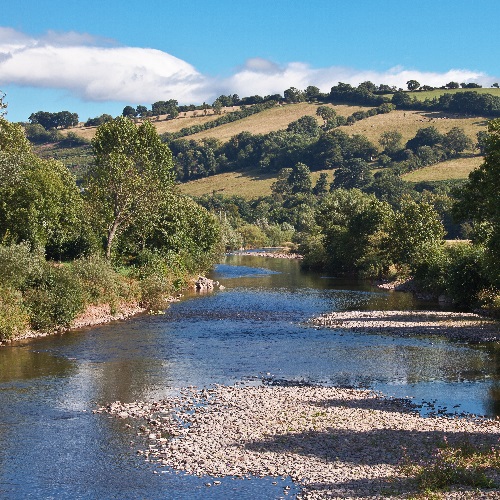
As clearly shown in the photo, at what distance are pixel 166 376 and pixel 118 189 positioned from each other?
39155 mm

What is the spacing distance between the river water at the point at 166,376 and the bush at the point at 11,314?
188cm

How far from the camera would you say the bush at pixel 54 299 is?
48938mm

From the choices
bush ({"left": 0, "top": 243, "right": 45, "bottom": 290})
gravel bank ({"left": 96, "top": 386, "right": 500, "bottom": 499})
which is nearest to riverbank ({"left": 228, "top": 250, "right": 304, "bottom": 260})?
bush ({"left": 0, "top": 243, "right": 45, "bottom": 290})

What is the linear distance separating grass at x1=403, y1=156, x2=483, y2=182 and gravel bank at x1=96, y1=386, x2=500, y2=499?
155m

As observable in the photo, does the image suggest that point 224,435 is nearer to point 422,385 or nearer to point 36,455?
point 36,455

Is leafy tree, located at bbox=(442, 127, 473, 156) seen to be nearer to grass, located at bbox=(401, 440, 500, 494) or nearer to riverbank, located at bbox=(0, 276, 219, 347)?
riverbank, located at bbox=(0, 276, 219, 347)

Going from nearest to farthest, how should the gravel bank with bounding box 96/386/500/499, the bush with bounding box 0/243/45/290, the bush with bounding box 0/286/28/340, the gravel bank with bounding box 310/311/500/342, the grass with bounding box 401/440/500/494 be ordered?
the grass with bounding box 401/440/500/494
the gravel bank with bounding box 96/386/500/499
the bush with bounding box 0/286/28/340
the bush with bounding box 0/243/45/290
the gravel bank with bounding box 310/311/500/342

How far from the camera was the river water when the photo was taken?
22531 millimetres

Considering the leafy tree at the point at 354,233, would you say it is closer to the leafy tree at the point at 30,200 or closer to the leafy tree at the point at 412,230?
the leafy tree at the point at 412,230

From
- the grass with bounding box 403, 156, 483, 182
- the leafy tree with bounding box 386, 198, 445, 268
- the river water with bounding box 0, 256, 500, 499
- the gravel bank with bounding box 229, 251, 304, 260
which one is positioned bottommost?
the river water with bounding box 0, 256, 500, 499

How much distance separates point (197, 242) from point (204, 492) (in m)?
74.5

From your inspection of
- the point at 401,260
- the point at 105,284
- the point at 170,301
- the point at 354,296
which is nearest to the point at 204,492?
the point at 105,284

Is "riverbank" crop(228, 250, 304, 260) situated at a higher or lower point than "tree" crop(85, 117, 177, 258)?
lower

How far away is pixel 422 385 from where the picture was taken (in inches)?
1403
